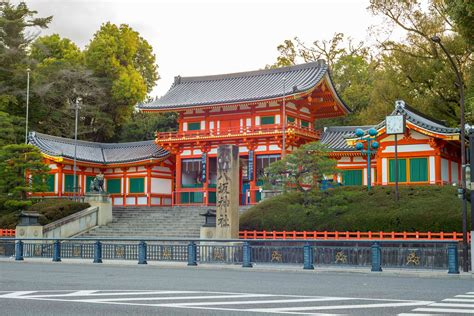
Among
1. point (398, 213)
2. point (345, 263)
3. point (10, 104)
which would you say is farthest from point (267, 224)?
point (10, 104)

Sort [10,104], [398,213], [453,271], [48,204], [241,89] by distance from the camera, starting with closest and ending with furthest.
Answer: [453,271] < [398,213] < [48,204] < [241,89] < [10,104]

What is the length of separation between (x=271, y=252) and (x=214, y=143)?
2251cm

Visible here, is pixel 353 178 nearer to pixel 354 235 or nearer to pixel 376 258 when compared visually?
pixel 354 235

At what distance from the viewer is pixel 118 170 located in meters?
49.6

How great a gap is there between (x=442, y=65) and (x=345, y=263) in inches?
916

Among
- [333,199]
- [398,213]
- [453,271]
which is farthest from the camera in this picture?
[333,199]

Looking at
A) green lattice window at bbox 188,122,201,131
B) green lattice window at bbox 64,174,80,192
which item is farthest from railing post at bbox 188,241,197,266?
green lattice window at bbox 64,174,80,192

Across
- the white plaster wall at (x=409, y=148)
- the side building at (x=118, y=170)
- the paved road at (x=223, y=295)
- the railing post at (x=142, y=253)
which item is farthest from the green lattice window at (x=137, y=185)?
the paved road at (x=223, y=295)

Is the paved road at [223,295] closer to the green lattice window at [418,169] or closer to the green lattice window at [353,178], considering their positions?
the green lattice window at [418,169]

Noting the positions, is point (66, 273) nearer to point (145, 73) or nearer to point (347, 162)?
point (347, 162)

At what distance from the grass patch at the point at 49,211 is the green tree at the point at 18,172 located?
97 cm

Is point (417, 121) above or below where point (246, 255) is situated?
above

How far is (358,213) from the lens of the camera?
95.3 ft

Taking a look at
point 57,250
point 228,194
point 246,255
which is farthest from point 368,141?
point 57,250
